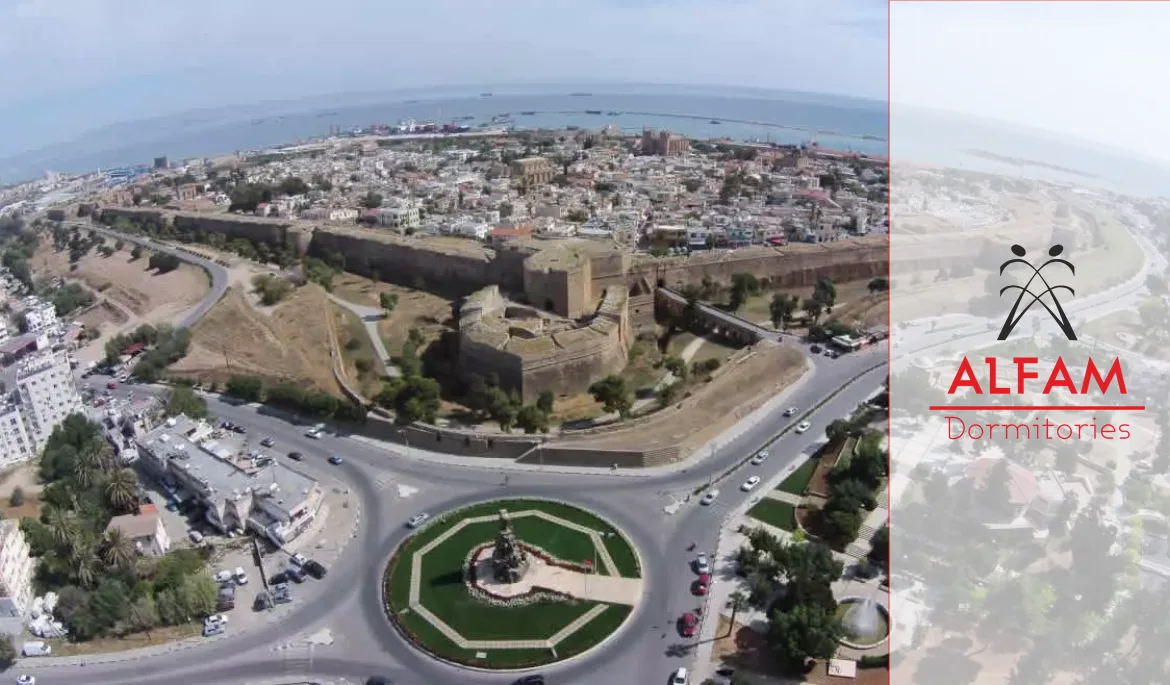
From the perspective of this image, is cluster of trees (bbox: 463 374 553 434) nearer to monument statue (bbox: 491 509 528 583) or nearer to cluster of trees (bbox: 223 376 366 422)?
cluster of trees (bbox: 223 376 366 422)

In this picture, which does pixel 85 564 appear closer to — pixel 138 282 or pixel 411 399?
pixel 411 399

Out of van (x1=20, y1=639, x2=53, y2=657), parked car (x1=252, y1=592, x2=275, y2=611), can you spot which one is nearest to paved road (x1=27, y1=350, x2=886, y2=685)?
van (x1=20, y1=639, x2=53, y2=657)

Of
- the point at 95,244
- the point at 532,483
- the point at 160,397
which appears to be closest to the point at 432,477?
the point at 532,483

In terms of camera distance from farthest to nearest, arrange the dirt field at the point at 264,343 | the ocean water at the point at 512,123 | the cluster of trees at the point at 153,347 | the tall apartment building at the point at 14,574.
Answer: the ocean water at the point at 512,123 < the cluster of trees at the point at 153,347 < the dirt field at the point at 264,343 < the tall apartment building at the point at 14,574

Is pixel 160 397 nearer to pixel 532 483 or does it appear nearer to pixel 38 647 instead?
pixel 38 647

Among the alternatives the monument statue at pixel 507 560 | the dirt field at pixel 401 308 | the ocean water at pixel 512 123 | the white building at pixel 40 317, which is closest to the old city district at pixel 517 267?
the monument statue at pixel 507 560

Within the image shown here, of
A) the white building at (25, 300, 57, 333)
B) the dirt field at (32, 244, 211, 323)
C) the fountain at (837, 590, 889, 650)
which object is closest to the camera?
the fountain at (837, 590, 889, 650)

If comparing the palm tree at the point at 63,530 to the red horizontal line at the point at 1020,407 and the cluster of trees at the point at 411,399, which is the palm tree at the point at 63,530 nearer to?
the cluster of trees at the point at 411,399
